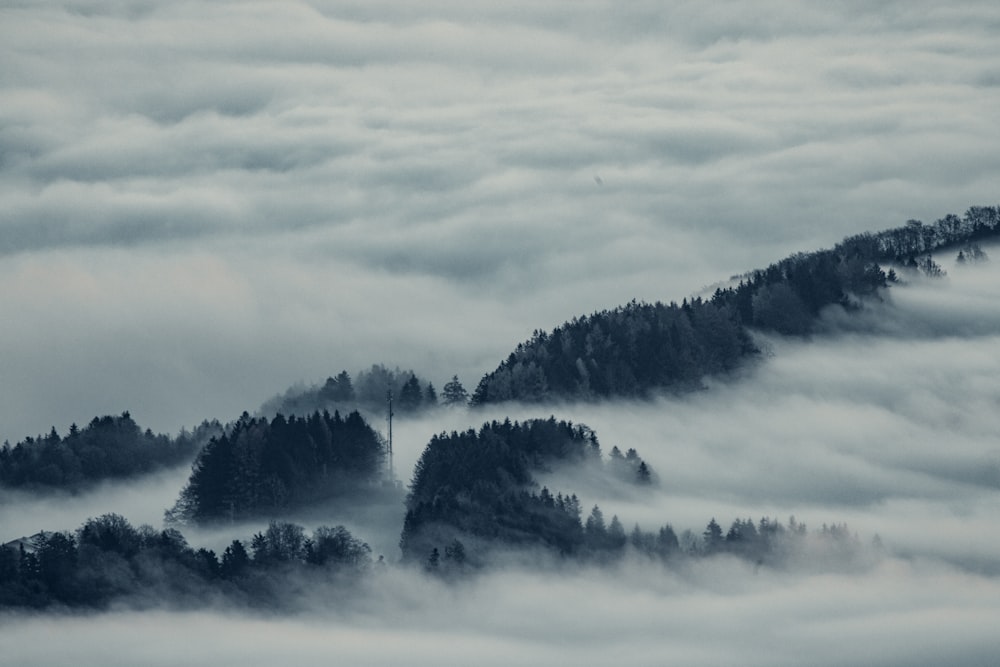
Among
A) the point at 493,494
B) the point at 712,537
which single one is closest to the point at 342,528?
the point at 493,494

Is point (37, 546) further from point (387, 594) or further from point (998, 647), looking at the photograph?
point (998, 647)

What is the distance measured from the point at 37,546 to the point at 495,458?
1440 inches

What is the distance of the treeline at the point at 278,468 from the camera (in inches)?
7293

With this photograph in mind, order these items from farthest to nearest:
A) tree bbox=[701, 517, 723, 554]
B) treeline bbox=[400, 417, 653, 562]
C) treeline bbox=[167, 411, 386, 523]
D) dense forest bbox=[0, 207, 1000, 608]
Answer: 1. tree bbox=[701, 517, 723, 554]
2. treeline bbox=[167, 411, 386, 523]
3. treeline bbox=[400, 417, 653, 562]
4. dense forest bbox=[0, 207, 1000, 608]

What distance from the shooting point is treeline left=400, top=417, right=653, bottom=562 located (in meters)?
179

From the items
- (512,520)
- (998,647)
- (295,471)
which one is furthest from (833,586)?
(295,471)

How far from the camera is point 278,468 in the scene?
189875 mm

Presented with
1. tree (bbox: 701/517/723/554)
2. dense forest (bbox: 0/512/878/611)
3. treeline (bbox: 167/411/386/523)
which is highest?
treeline (bbox: 167/411/386/523)

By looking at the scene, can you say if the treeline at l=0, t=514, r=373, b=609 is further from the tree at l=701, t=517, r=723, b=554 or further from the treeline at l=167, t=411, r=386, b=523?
the tree at l=701, t=517, r=723, b=554

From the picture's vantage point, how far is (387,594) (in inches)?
6895

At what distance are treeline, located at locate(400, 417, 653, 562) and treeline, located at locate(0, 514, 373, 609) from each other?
6.27 metres

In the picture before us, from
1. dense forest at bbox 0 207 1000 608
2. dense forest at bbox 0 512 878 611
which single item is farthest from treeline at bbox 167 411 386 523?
dense forest at bbox 0 512 878 611

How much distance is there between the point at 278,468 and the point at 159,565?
20.8 meters

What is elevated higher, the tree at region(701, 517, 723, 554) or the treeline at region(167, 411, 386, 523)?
the treeline at region(167, 411, 386, 523)
